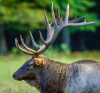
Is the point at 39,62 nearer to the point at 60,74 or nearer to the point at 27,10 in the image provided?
the point at 60,74

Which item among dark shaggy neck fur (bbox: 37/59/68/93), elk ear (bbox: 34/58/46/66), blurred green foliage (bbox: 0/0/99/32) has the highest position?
blurred green foliage (bbox: 0/0/99/32)

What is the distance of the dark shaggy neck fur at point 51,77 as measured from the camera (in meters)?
4.89

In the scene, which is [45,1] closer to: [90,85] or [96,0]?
[96,0]

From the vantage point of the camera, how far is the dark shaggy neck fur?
4.89m

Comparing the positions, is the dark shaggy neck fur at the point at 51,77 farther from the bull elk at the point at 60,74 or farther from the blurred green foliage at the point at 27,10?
the blurred green foliage at the point at 27,10

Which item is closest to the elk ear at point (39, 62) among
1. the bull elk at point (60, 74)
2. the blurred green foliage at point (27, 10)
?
the bull elk at point (60, 74)

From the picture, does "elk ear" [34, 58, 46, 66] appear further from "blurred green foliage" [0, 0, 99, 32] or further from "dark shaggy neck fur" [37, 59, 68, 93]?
"blurred green foliage" [0, 0, 99, 32]

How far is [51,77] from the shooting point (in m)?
4.96

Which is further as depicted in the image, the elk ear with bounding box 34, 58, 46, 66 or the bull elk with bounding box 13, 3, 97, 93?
the elk ear with bounding box 34, 58, 46, 66

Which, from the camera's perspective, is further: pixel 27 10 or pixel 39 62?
pixel 27 10

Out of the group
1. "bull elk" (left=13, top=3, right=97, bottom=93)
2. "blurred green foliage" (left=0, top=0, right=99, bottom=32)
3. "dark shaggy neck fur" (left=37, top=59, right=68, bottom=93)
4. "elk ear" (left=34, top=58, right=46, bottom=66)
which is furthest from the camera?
Answer: "blurred green foliage" (left=0, top=0, right=99, bottom=32)

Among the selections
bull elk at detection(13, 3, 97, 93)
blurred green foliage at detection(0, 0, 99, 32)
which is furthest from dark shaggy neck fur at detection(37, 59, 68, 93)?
blurred green foliage at detection(0, 0, 99, 32)

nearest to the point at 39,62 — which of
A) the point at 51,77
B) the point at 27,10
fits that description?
the point at 51,77

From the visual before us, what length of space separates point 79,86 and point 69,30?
16.2 metres
